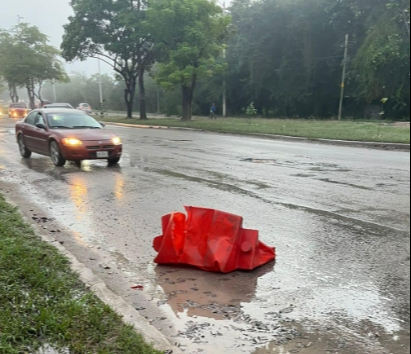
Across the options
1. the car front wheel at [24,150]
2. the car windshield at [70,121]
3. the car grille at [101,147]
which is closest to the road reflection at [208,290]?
the car grille at [101,147]

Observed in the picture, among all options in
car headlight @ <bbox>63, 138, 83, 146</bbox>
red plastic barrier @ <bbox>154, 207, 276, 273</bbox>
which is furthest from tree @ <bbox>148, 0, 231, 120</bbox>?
red plastic barrier @ <bbox>154, 207, 276, 273</bbox>

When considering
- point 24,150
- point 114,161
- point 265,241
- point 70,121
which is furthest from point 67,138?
point 265,241

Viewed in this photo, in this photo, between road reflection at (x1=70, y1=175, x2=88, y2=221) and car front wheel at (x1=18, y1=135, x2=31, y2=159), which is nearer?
road reflection at (x1=70, y1=175, x2=88, y2=221)

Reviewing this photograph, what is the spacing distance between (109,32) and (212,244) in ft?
114

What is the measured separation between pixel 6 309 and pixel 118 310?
0.84 m

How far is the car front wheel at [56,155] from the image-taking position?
1144 centimetres

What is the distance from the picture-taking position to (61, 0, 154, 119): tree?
3450 cm

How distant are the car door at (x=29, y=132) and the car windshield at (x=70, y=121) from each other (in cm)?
83

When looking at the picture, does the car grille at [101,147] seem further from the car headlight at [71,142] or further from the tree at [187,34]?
the tree at [187,34]

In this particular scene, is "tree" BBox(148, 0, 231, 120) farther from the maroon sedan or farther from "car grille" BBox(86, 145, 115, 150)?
"car grille" BBox(86, 145, 115, 150)

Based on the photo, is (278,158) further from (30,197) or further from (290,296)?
(290,296)

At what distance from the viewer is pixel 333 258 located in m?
4.92

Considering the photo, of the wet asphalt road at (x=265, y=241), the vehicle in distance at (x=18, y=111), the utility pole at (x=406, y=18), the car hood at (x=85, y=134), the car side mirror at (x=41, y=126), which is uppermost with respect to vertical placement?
the utility pole at (x=406, y=18)

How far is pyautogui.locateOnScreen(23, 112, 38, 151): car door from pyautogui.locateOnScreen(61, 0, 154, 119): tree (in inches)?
872
